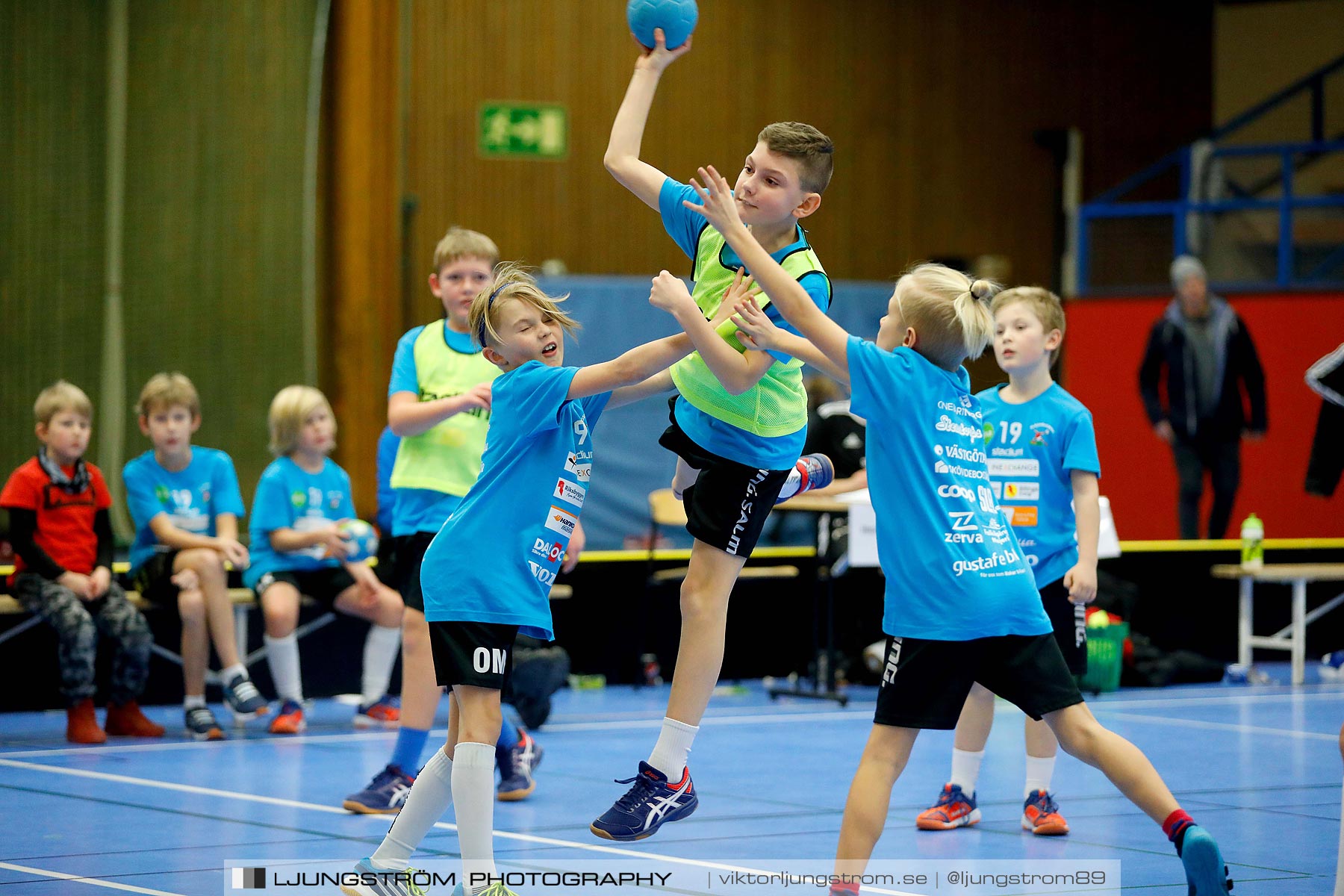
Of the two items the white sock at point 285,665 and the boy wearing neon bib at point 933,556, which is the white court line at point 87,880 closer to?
the boy wearing neon bib at point 933,556

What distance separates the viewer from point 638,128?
4109 mm

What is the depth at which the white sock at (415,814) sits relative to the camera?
3.67 metres

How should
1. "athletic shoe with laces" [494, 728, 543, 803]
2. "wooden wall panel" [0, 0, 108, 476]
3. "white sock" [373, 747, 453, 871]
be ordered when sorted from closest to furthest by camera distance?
"white sock" [373, 747, 453, 871] → "athletic shoe with laces" [494, 728, 543, 803] → "wooden wall panel" [0, 0, 108, 476]

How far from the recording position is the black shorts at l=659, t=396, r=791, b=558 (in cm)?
406

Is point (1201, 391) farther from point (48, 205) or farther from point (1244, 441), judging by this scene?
point (48, 205)

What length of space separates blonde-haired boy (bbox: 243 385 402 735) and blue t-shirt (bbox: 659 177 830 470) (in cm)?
351

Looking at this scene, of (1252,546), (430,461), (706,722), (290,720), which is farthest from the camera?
(1252,546)

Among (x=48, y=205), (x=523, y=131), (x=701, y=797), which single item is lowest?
(x=701, y=797)

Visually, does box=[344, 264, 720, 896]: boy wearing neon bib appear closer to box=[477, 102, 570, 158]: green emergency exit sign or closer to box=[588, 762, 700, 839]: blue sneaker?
box=[588, 762, 700, 839]: blue sneaker

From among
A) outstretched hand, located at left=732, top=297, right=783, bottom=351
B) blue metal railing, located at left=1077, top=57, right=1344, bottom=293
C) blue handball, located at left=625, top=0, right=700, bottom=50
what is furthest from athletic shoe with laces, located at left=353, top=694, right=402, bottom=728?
blue metal railing, located at left=1077, top=57, right=1344, bottom=293

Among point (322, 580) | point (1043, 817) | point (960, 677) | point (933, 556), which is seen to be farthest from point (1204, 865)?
point (322, 580)

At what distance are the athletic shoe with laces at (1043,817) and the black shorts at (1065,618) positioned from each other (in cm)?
45

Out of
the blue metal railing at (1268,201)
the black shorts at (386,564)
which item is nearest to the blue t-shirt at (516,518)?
the black shorts at (386,564)

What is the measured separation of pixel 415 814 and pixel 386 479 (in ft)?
10.9
